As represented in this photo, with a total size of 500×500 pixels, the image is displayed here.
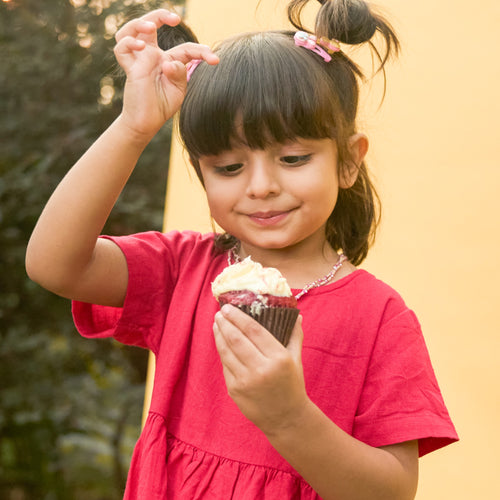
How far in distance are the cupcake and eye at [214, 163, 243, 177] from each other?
6.6 inches

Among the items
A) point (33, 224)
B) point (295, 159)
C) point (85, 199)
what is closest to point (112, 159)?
point (85, 199)

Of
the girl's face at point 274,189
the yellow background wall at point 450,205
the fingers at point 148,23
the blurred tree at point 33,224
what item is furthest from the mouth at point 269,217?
the blurred tree at point 33,224

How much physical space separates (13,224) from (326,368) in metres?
1.42

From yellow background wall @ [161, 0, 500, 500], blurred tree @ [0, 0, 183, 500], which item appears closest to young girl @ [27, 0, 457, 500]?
yellow background wall @ [161, 0, 500, 500]

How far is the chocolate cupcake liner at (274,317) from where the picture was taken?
95 cm

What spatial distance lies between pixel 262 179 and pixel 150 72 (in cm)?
23

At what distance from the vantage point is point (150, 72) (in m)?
1.08

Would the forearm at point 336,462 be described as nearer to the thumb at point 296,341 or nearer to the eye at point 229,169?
the thumb at point 296,341

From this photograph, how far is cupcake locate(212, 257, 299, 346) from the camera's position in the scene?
95 centimetres

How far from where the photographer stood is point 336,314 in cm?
113

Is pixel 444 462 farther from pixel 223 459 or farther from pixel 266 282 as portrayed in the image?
pixel 266 282

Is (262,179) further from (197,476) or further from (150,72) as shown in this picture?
(197,476)

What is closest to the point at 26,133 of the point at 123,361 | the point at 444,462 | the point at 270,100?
the point at 123,361

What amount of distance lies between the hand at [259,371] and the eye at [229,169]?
10.6 inches
